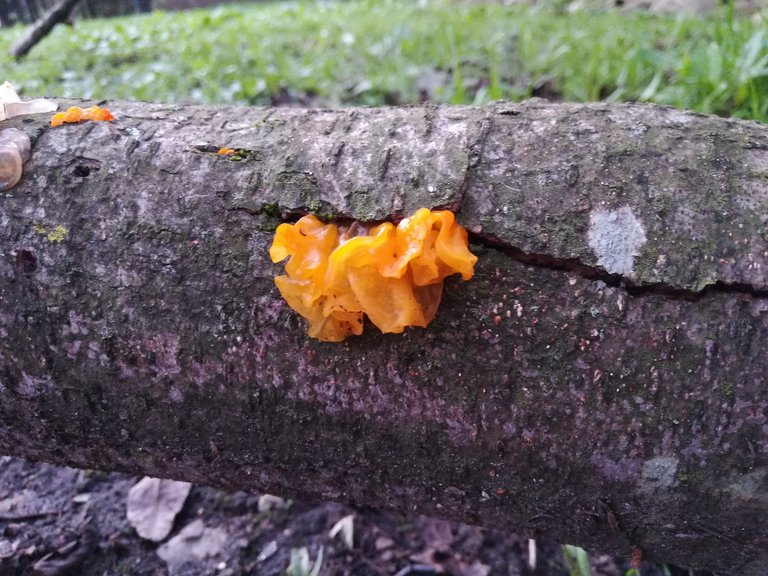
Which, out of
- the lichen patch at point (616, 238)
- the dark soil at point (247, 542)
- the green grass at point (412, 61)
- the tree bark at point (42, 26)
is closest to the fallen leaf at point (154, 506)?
the dark soil at point (247, 542)

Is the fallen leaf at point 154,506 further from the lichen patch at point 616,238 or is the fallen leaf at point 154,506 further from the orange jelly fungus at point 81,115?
the lichen patch at point 616,238

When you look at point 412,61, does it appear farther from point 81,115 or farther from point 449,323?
point 449,323

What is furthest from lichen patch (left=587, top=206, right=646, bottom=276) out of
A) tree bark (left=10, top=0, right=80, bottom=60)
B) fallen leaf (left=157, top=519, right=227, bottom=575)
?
tree bark (left=10, top=0, right=80, bottom=60)

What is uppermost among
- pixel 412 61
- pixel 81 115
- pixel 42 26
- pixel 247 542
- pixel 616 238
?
pixel 81 115

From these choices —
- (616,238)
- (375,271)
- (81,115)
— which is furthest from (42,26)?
(616,238)

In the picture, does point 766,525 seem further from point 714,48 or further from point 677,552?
point 714,48

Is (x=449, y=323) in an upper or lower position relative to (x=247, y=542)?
upper

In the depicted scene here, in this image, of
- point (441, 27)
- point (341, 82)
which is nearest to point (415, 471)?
point (341, 82)
